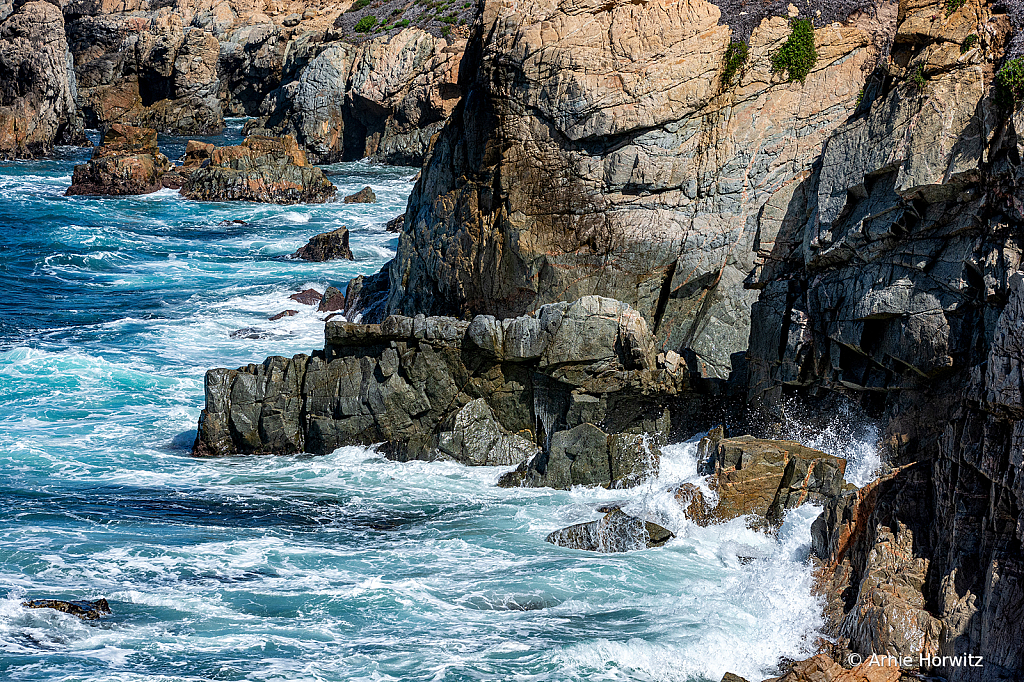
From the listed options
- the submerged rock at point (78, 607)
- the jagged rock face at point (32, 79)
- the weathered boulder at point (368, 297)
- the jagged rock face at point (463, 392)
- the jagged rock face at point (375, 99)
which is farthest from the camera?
the jagged rock face at point (375, 99)

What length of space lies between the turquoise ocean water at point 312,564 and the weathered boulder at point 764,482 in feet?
1.37

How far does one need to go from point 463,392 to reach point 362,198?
32927 millimetres

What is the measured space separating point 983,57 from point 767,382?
761 centimetres

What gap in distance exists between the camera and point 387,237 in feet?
153

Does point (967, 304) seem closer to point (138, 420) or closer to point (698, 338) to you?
point (698, 338)

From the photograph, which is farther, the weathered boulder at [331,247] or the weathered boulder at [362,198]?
the weathered boulder at [362,198]

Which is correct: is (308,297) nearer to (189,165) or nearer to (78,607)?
(78,607)

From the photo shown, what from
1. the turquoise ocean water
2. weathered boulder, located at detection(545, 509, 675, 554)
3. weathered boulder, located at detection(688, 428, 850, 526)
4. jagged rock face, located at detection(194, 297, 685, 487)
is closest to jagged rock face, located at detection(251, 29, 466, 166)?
the turquoise ocean water

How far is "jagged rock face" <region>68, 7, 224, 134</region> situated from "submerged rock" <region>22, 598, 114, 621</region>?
217 ft

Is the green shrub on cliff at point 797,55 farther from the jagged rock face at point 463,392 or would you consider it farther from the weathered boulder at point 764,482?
the weathered boulder at point 764,482

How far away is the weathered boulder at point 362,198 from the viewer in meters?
53.7

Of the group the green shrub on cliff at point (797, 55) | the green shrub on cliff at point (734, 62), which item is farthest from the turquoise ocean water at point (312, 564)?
the green shrub on cliff at point (797, 55)

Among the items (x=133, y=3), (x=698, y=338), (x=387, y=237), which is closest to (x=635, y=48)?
(x=698, y=338)

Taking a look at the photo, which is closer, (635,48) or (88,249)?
(635,48)
